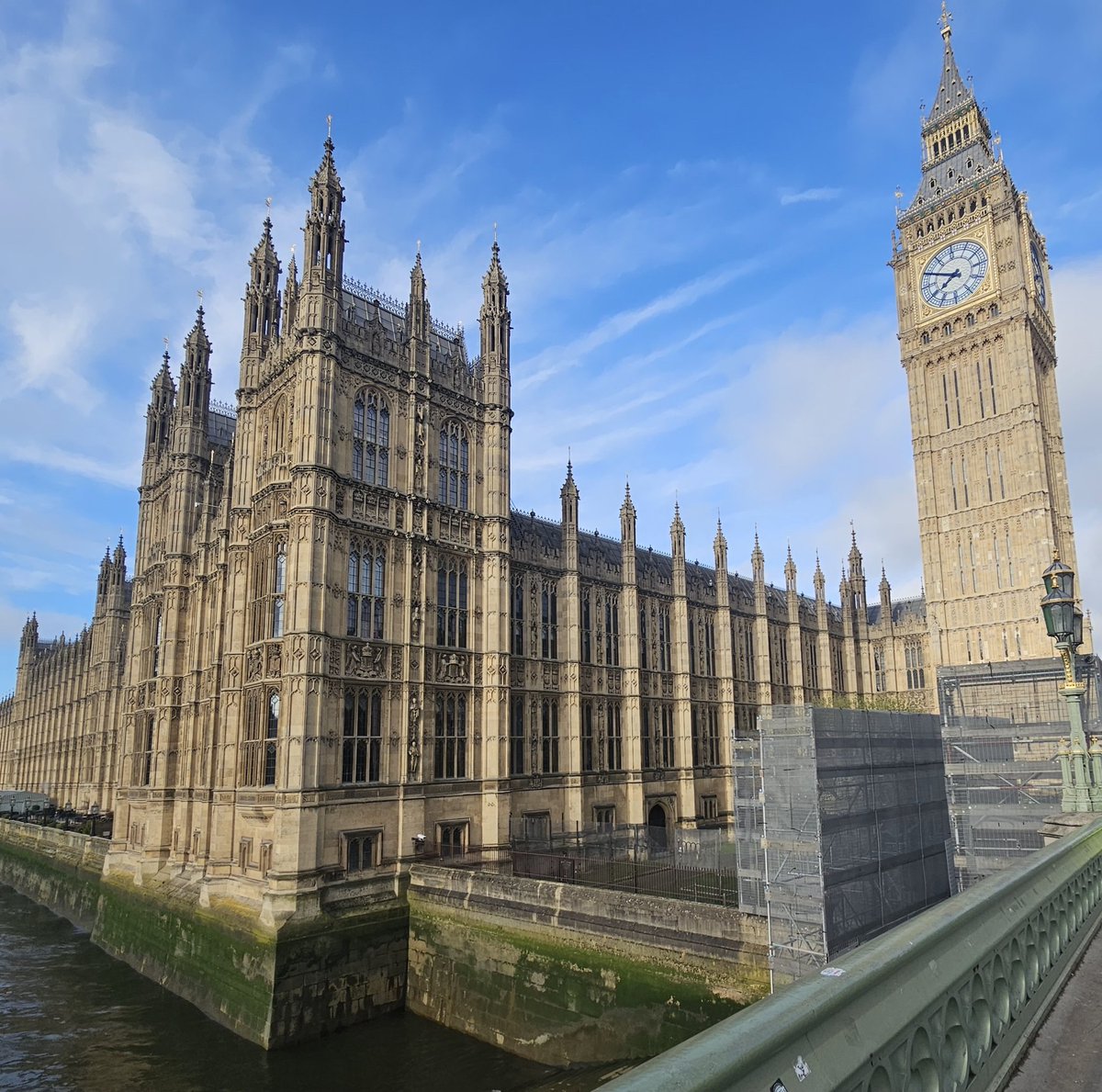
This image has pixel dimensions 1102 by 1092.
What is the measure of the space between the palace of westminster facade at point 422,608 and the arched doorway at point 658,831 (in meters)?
0.40

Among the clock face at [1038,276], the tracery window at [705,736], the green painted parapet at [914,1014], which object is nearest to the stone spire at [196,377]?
the tracery window at [705,736]

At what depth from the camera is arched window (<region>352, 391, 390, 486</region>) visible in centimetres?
3141

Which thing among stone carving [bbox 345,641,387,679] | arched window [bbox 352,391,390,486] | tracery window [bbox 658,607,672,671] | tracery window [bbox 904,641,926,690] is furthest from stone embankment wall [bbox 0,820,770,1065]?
tracery window [bbox 904,641,926,690]

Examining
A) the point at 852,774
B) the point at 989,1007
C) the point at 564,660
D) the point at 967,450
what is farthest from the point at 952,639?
the point at 989,1007

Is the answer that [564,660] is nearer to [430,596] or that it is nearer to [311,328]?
[430,596]

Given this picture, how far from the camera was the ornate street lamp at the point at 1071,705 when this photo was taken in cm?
1220

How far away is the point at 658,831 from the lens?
130ft

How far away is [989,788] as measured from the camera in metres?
24.6

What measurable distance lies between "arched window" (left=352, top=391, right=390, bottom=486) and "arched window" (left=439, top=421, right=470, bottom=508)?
9.09ft

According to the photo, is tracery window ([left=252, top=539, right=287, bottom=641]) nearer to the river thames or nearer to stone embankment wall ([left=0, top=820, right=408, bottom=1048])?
stone embankment wall ([left=0, top=820, right=408, bottom=1048])

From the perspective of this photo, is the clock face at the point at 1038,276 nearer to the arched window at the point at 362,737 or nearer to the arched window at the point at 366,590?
the arched window at the point at 366,590

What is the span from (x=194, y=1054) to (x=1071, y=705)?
83.2 ft

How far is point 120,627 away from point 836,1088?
229ft

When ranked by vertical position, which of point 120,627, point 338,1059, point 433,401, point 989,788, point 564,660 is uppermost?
point 433,401
